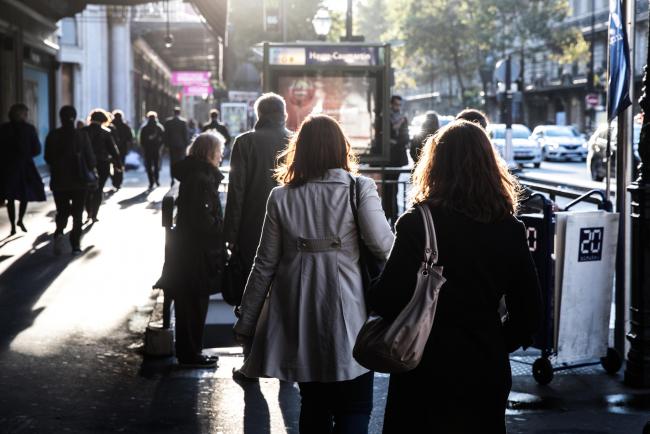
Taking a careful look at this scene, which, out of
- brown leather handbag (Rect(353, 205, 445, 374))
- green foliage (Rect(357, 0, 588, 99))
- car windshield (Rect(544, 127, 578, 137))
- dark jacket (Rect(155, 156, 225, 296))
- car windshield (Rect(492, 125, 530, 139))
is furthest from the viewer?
green foliage (Rect(357, 0, 588, 99))

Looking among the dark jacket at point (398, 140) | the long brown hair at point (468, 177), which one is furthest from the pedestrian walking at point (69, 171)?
the long brown hair at point (468, 177)

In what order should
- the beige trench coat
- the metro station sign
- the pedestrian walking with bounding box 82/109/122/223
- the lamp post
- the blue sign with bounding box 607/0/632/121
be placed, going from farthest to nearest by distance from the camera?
the pedestrian walking with bounding box 82/109/122/223, the metro station sign, the blue sign with bounding box 607/0/632/121, the lamp post, the beige trench coat

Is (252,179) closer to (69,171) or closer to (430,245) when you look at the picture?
(430,245)

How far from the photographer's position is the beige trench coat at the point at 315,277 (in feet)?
15.7

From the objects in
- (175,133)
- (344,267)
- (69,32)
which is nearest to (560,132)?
(69,32)

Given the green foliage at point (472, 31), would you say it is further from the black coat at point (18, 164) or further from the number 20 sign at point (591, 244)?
the number 20 sign at point (591, 244)

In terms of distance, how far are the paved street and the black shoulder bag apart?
4.35 feet

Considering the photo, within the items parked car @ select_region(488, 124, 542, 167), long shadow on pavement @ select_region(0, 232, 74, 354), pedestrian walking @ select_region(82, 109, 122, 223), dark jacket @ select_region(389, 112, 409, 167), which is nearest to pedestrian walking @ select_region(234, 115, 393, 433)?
long shadow on pavement @ select_region(0, 232, 74, 354)

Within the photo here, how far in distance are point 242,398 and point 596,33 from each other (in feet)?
228

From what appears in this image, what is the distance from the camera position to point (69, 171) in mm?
13750

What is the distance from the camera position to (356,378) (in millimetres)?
4820

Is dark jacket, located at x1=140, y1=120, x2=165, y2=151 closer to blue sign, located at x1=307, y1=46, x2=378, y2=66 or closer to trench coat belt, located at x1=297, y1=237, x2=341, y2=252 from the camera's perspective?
blue sign, located at x1=307, y1=46, x2=378, y2=66

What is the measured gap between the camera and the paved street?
6.29 metres

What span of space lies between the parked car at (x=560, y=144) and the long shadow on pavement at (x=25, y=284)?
1247 inches
